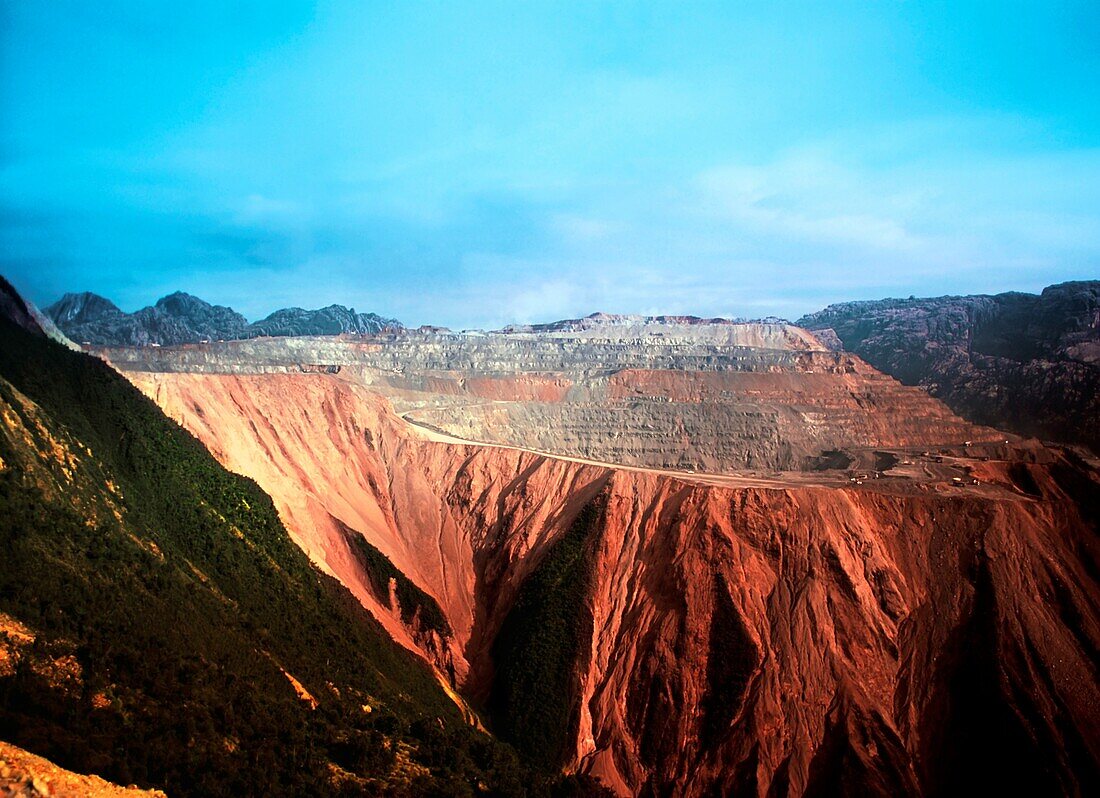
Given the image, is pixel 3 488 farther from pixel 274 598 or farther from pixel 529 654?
pixel 529 654

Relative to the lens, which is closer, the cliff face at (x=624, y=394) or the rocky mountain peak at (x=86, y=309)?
the cliff face at (x=624, y=394)

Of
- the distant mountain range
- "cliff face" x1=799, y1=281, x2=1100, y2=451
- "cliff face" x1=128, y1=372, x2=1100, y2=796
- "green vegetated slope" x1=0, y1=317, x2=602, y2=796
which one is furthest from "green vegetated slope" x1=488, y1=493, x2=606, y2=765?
A: the distant mountain range

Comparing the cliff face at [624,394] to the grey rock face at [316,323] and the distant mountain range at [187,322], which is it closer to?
the distant mountain range at [187,322]

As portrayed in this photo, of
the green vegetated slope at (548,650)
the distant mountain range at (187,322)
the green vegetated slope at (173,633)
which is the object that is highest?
the distant mountain range at (187,322)

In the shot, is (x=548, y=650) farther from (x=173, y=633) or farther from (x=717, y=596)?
(x=173, y=633)

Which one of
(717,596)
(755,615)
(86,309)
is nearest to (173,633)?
(717,596)

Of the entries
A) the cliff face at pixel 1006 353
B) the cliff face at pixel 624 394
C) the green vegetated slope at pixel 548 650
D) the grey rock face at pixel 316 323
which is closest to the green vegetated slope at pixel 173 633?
the green vegetated slope at pixel 548 650
